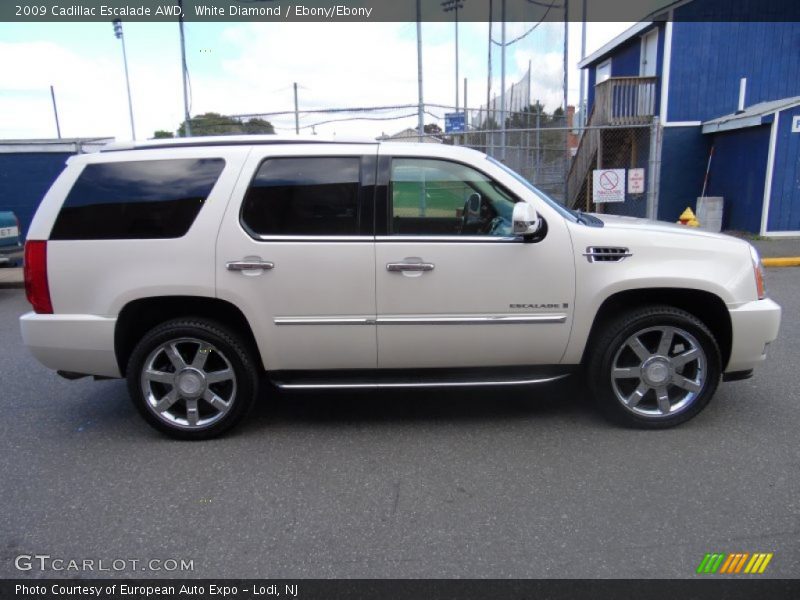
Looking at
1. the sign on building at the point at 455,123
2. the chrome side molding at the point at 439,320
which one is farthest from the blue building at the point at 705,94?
the chrome side molding at the point at 439,320

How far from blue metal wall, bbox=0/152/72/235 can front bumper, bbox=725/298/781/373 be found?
43.8 ft

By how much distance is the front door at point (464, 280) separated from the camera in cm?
366

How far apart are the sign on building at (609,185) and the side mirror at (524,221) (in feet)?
26.3

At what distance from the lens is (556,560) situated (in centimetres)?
262

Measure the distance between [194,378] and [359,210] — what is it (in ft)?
4.93

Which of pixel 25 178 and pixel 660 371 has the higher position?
pixel 25 178

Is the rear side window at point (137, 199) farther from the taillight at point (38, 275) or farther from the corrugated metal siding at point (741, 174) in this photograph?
the corrugated metal siding at point (741, 174)

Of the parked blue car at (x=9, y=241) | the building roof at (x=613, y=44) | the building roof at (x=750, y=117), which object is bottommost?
the parked blue car at (x=9, y=241)

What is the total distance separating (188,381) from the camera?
379cm

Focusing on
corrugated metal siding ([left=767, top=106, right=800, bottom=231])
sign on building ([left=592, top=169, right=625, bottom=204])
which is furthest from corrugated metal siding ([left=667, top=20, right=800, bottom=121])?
sign on building ([left=592, top=169, right=625, bottom=204])

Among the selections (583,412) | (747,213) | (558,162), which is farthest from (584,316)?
(558,162)

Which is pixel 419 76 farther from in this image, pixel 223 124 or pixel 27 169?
pixel 27 169

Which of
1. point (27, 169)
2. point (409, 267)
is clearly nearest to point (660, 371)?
point (409, 267)

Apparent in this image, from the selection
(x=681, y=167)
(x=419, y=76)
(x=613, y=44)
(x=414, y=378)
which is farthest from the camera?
(x=613, y=44)
